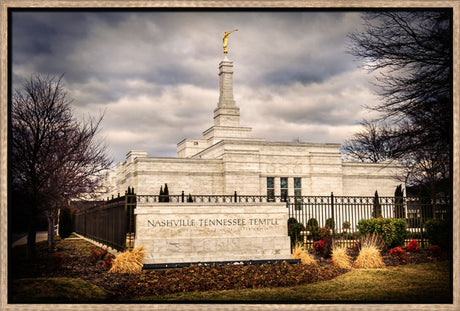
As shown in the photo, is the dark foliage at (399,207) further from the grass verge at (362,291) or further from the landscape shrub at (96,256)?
the landscape shrub at (96,256)

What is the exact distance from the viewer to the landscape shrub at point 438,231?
14.1 meters

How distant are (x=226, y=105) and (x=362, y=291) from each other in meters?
37.5

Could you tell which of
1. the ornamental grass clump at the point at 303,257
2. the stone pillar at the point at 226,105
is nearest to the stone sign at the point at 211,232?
the ornamental grass clump at the point at 303,257

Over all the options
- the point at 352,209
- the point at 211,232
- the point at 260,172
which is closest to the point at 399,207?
the point at 352,209

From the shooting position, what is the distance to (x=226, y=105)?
46531 millimetres

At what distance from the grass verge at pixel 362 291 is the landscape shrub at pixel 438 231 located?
99.6 inches

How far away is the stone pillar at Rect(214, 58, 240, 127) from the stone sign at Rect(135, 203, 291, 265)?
1293 inches

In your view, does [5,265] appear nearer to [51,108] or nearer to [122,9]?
[122,9]

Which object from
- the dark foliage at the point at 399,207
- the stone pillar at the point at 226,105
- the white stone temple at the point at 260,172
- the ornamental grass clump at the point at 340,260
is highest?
the stone pillar at the point at 226,105

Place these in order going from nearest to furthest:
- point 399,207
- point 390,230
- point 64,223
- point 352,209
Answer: point 390,230 → point 352,209 → point 399,207 → point 64,223

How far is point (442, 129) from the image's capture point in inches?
400

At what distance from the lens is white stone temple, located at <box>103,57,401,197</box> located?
38469 millimetres

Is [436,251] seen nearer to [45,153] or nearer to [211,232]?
[211,232]

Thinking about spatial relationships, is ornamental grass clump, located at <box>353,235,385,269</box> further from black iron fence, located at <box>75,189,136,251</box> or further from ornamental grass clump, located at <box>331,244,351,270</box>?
black iron fence, located at <box>75,189,136,251</box>
